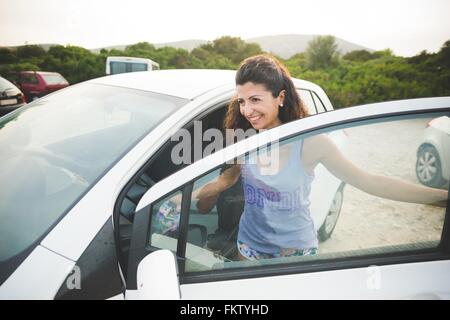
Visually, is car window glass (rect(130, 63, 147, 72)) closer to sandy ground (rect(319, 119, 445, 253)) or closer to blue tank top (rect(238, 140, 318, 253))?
sandy ground (rect(319, 119, 445, 253))

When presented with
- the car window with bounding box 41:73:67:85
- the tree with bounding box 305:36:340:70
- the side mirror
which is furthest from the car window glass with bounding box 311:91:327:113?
the tree with bounding box 305:36:340:70

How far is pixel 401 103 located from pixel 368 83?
1295 cm

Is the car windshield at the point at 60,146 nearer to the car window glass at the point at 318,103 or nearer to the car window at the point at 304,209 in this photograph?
the car window at the point at 304,209

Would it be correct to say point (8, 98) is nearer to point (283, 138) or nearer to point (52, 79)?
point (52, 79)

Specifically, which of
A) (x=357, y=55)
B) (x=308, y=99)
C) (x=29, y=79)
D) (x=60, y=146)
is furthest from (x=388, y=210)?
(x=357, y=55)

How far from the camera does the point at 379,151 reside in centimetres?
192

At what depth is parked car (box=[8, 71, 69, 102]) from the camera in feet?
38.5

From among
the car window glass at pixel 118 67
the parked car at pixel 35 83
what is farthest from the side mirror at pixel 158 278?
the parked car at pixel 35 83

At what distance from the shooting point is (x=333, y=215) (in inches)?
84.2

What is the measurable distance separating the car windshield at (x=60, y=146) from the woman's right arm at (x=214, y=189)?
501 mm

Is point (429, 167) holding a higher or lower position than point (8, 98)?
lower

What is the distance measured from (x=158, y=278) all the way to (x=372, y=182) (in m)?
0.90

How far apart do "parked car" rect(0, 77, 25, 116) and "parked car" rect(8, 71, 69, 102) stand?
488cm

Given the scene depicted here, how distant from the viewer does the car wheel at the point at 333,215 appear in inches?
69.7
